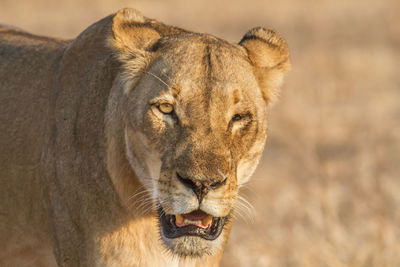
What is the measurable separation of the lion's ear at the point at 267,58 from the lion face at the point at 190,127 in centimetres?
6

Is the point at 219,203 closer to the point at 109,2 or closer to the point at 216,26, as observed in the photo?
the point at 216,26

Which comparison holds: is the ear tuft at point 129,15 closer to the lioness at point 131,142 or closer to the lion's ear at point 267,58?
the lioness at point 131,142

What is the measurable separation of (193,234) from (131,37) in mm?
1105

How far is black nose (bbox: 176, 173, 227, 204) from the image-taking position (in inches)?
144

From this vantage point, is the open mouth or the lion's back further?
the lion's back

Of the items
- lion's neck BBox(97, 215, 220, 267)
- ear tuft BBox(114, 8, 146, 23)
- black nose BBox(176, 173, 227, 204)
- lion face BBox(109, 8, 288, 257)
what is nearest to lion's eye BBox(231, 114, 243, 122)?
lion face BBox(109, 8, 288, 257)

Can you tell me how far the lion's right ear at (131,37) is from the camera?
430cm

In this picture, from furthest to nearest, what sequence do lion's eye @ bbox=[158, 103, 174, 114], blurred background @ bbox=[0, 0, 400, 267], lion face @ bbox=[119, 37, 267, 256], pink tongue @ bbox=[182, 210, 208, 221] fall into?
blurred background @ bbox=[0, 0, 400, 267] < lion's eye @ bbox=[158, 103, 174, 114] < pink tongue @ bbox=[182, 210, 208, 221] < lion face @ bbox=[119, 37, 267, 256]

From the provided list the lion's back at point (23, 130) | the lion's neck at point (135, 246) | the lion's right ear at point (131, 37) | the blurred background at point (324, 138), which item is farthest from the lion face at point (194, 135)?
the blurred background at point (324, 138)

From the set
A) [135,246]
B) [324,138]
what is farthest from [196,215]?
[324,138]

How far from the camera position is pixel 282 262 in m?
7.49

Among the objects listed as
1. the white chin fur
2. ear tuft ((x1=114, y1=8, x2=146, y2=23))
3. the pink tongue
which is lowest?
the white chin fur

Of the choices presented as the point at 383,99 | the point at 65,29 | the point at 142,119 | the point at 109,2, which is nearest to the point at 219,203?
the point at 142,119

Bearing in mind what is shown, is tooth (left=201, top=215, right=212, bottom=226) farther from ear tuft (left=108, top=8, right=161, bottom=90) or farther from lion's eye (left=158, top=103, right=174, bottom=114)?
ear tuft (left=108, top=8, right=161, bottom=90)
